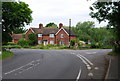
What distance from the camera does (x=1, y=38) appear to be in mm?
27922

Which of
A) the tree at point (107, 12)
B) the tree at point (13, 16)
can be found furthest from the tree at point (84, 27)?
the tree at point (107, 12)

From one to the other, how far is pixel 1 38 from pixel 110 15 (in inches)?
614

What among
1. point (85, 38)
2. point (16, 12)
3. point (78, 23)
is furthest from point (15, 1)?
point (78, 23)

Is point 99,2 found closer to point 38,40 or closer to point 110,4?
point 110,4

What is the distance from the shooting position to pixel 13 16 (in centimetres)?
2792

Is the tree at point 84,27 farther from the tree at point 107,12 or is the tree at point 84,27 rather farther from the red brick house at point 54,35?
the tree at point 107,12

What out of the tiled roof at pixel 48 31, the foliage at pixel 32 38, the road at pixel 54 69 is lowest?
the road at pixel 54 69

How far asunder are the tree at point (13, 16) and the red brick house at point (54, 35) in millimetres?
37076

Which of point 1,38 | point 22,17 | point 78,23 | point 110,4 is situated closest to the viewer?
point 110,4

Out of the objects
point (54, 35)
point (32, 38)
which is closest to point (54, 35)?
point (54, 35)

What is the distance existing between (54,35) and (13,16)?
4301cm

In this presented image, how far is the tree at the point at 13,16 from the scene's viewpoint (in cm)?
2789

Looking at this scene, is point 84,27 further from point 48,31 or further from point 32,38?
point 32,38

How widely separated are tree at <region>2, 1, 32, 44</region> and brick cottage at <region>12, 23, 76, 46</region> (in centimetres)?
3708
